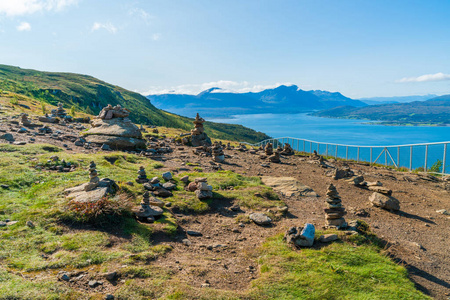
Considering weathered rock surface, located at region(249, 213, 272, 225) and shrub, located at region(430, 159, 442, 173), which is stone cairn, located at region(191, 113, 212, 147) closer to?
weathered rock surface, located at region(249, 213, 272, 225)

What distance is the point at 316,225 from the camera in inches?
385

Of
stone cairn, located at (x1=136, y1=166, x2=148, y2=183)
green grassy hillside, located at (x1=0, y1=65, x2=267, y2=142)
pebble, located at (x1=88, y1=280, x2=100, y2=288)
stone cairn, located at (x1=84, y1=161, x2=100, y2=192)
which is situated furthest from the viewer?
green grassy hillside, located at (x1=0, y1=65, x2=267, y2=142)

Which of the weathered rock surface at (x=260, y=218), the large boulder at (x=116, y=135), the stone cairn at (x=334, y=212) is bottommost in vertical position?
the weathered rock surface at (x=260, y=218)

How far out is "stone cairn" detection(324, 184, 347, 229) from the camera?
930 centimetres

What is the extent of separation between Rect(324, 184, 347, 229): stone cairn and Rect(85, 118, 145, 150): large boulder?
17.0 metres

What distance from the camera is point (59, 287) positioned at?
544 cm

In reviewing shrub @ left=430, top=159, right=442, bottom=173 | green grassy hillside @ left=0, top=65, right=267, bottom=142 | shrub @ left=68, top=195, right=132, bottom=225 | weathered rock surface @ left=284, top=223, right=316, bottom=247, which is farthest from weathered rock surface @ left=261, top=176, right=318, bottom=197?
green grassy hillside @ left=0, top=65, right=267, bottom=142

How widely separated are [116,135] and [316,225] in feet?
58.7

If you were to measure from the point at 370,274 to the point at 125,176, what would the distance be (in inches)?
439

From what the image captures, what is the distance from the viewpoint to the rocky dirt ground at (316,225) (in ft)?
22.7

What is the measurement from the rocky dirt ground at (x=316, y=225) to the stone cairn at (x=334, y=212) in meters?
0.52

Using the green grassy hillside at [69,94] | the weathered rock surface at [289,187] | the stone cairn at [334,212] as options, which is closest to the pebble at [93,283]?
the stone cairn at [334,212]

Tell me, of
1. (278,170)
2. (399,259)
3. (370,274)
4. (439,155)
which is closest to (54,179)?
(370,274)

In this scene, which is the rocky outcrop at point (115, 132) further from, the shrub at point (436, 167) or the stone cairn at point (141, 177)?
the shrub at point (436, 167)
